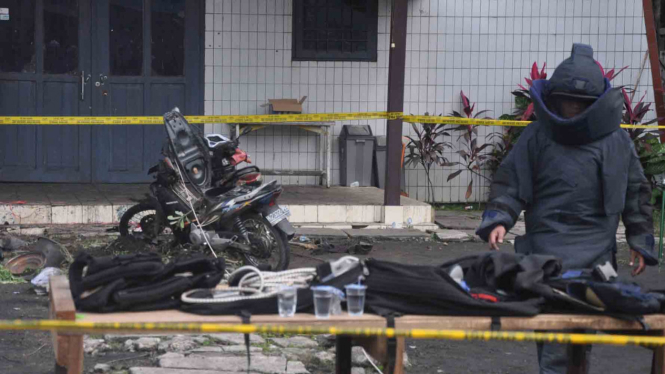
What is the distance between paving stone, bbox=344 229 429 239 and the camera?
9.88 m

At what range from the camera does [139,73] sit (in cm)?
1152

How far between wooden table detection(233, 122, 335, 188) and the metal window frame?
0.92 m

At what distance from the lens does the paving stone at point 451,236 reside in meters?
9.91

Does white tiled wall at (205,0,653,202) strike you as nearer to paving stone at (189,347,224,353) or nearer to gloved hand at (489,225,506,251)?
paving stone at (189,347,224,353)


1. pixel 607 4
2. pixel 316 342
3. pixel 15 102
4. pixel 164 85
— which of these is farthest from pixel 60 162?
pixel 607 4

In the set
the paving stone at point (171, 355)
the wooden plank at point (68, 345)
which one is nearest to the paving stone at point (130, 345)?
the paving stone at point (171, 355)

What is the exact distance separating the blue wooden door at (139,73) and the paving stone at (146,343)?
6221 millimetres

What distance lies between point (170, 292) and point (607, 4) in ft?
34.3

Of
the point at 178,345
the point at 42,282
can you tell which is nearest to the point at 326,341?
the point at 178,345

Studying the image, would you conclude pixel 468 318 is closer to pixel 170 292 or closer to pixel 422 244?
pixel 170 292

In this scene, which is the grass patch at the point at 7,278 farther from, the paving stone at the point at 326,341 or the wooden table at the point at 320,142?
the wooden table at the point at 320,142

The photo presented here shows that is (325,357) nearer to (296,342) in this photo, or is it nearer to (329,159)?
(296,342)

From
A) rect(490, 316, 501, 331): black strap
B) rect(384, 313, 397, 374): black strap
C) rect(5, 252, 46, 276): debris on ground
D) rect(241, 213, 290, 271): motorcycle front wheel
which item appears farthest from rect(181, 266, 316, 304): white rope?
rect(5, 252, 46, 276): debris on ground

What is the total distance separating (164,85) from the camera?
11594 millimetres
